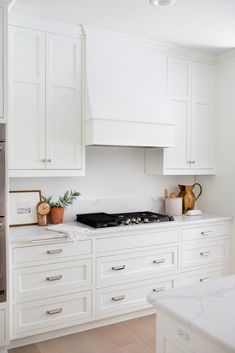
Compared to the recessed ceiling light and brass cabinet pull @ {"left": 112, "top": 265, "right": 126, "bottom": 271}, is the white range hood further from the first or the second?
brass cabinet pull @ {"left": 112, "top": 265, "right": 126, "bottom": 271}

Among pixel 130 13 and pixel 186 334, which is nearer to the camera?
pixel 186 334

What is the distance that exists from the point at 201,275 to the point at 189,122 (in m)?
1.64

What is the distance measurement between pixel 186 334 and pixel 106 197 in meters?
2.32

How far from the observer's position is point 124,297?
117 inches

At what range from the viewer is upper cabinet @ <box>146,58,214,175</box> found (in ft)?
11.4

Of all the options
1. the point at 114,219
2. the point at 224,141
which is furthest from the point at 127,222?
the point at 224,141

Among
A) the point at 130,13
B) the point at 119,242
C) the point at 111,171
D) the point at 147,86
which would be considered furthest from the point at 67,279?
the point at 130,13

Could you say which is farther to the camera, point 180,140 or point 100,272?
point 180,140

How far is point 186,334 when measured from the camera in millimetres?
1195

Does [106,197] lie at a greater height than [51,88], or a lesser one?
lesser

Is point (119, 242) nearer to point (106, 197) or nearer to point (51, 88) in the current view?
point (106, 197)

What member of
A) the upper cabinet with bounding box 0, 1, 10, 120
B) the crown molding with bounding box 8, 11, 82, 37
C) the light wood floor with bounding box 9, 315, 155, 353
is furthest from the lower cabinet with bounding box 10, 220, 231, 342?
the crown molding with bounding box 8, 11, 82, 37

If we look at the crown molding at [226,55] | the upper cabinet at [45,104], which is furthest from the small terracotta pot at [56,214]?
the crown molding at [226,55]

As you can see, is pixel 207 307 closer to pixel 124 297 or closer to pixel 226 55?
pixel 124 297
